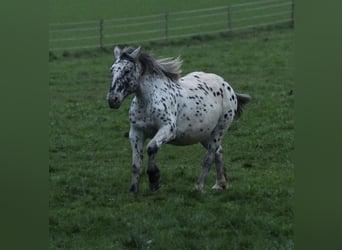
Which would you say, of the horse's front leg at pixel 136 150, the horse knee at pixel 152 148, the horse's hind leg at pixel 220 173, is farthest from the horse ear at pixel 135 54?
the horse's hind leg at pixel 220 173

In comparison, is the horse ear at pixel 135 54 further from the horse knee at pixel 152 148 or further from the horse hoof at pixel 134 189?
the horse hoof at pixel 134 189

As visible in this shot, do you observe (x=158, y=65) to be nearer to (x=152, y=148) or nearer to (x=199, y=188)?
(x=152, y=148)

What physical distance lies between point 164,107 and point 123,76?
51 centimetres

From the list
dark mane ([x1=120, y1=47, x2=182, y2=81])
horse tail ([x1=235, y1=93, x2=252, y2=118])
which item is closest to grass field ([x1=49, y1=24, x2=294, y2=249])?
horse tail ([x1=235, y1=93, x2=252, y2=118])

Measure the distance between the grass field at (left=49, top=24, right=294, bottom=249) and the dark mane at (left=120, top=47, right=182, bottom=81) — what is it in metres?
1.23

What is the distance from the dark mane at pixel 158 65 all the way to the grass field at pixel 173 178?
1.23m

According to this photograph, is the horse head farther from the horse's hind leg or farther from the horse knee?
the horse's hind leg

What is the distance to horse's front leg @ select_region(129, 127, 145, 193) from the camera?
277 inches

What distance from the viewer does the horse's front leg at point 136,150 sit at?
7.05m

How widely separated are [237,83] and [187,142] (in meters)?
8.38

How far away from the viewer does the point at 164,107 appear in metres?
6.89

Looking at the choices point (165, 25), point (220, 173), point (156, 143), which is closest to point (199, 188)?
point (220, 173)

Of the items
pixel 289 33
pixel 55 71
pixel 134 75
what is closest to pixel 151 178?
pixel 134 75
